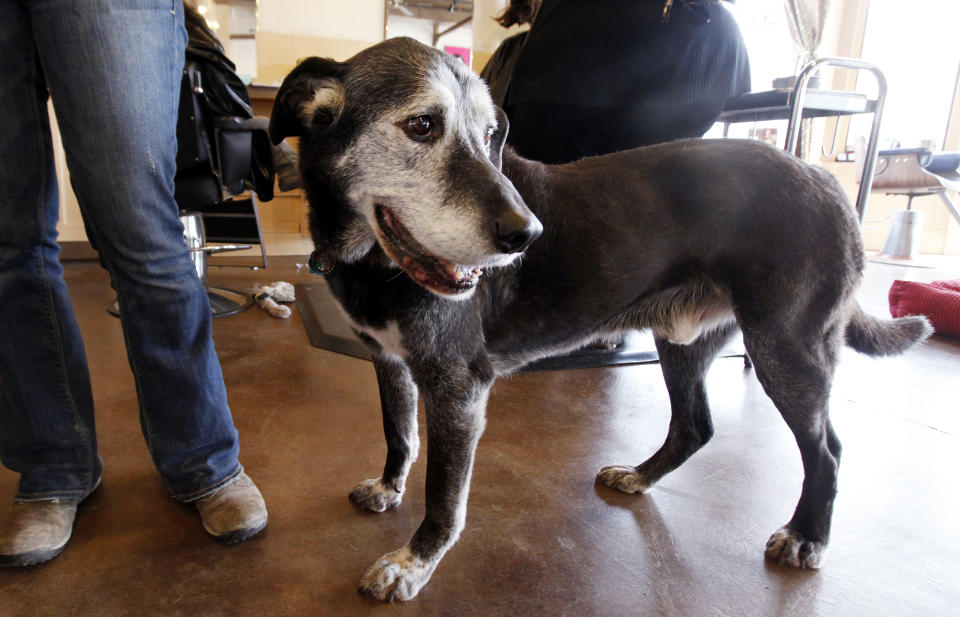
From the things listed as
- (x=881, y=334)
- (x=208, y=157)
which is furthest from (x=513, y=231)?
(x=208, y=157)

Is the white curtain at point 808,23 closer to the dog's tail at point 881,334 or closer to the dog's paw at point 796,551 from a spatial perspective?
the dog's tail at point 881,334

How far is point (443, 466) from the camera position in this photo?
1167 mm

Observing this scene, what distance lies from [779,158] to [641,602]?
3.44 ft

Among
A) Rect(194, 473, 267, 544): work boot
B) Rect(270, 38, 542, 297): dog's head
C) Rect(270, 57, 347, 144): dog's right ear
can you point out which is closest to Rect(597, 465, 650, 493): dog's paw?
Rect(270, 38, 542, 297): dog's head

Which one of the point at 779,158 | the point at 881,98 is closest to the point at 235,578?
the point at 779,158

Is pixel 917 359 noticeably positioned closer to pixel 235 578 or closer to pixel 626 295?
pixel 626 295

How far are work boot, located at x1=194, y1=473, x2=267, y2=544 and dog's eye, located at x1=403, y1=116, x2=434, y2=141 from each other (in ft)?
3.02

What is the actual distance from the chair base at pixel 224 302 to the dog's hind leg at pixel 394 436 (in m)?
1.96

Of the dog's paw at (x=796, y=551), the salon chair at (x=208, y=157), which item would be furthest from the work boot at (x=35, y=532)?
the dog's paw at (x=796, y=551)

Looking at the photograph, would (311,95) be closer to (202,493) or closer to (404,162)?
(404,162)

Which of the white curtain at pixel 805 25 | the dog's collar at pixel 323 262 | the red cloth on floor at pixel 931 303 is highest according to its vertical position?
the white curtain at pixel 805 25

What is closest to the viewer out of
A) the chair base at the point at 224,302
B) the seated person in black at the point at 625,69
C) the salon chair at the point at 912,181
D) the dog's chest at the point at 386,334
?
the dog's chest at the point at 386,334

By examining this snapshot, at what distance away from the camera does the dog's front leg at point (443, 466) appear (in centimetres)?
115

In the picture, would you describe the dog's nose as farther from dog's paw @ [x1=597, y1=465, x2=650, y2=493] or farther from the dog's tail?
the dog's tail
